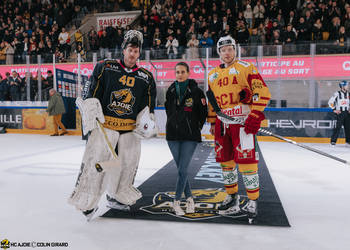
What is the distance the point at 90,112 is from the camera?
279 cm

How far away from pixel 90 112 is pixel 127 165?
24.4 inches

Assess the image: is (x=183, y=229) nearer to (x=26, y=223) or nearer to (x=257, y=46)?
(x=26, y=223)

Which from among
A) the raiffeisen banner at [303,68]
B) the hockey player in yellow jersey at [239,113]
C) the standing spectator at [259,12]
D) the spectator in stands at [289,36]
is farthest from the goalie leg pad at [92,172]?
the standing spectator at [259,12]

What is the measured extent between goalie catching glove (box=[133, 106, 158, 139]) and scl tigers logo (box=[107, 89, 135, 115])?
139 millimetres

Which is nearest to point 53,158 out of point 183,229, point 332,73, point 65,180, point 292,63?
point 65,180

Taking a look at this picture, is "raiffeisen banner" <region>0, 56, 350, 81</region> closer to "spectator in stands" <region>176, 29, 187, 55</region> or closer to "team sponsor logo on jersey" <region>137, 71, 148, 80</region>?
"spectator in stands" <region>176, 29, 187, 55</region>

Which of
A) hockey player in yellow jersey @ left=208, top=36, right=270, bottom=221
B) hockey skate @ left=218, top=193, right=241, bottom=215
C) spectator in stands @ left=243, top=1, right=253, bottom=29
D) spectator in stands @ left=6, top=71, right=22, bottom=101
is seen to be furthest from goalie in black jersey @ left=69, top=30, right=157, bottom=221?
spectator in stands @ left=243, top=1, right=253, bottom=29

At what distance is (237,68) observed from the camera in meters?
2.90

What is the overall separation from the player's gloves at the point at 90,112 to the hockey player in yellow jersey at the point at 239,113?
1.08 metres

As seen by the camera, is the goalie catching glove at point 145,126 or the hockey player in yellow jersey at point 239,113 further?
the goalie catching glove at point 145,126

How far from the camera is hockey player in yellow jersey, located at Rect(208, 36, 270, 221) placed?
281 centimetres

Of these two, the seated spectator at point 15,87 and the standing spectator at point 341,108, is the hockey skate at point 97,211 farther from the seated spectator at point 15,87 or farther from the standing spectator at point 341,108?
the seated spectator at point 15,87

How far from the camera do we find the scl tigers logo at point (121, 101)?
9.64 feet

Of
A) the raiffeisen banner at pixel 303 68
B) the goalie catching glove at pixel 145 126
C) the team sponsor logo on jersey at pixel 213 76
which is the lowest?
the goalie catching glove at pixel 145 126
